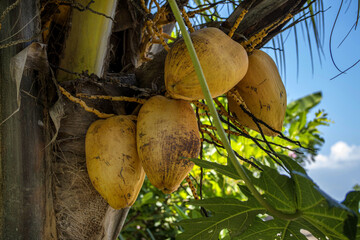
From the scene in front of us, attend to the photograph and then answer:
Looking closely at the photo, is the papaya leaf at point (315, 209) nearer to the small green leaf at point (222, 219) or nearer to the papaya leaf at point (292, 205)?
the papaya leaf at point (292, 205)

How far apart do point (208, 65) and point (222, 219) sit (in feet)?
0.98

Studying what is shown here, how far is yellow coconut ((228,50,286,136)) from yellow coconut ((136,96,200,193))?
0.13 meters

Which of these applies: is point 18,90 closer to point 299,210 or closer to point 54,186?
point 54,186

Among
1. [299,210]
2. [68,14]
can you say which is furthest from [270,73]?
[68,14]

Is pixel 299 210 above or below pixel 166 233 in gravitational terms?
above

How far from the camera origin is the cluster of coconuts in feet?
2.38

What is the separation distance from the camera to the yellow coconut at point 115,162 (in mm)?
784

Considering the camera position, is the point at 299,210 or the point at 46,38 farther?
the point at 46,38

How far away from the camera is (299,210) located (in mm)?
676

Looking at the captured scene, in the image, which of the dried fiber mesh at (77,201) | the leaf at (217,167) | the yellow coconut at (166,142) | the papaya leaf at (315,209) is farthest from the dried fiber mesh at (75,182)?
the papaya leaf at (315,209)

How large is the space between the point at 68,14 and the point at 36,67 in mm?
241

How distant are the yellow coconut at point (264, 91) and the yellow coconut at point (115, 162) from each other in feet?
0.83

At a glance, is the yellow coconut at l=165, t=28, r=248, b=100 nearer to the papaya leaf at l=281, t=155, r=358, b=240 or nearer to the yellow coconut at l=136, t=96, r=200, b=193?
the yellow coconut at l=136, t=96, r=200, b=193

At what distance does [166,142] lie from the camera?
75 cm
